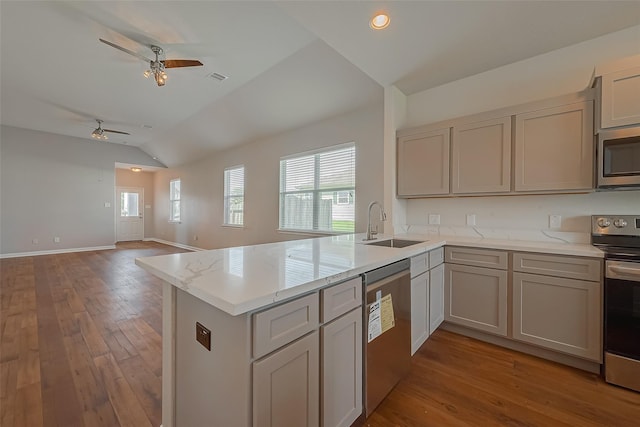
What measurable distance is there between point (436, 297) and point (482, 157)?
4.87 ft

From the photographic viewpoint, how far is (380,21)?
6.94ft

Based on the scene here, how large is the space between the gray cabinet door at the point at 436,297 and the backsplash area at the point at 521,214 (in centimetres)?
75

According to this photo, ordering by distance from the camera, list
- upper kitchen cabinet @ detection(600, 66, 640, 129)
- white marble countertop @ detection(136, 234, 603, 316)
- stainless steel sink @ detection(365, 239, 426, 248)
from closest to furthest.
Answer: white marble countertop @ detection(136, 234, 603, 316) < upper kitchen cabinet @ detection(600, 66, 640, 129) < stainless steel sink @ detection(365, 239, 426, 248)

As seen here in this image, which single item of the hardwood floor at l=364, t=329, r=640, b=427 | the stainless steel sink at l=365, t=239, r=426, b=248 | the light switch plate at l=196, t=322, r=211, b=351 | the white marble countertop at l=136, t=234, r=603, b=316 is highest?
the white marble countertop at l=136, t=234, r=603, b=316

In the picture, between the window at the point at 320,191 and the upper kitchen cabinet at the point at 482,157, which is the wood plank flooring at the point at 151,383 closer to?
the upper kitchen cabinet at the point at 482,157

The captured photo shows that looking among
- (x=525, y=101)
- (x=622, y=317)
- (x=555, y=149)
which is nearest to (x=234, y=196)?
(x=525, y=101)

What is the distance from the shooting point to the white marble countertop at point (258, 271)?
2.85 feet

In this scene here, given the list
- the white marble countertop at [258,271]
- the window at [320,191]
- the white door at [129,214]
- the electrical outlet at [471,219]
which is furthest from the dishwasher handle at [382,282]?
the white door at [129,214]

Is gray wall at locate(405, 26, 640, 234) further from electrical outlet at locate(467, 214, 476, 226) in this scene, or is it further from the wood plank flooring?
the wood plank flooring

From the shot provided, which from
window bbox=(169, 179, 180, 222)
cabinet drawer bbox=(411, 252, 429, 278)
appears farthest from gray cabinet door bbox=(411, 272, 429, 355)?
window bbox=(169, 179, 180, 222)

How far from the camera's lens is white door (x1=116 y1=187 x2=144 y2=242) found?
360 inches

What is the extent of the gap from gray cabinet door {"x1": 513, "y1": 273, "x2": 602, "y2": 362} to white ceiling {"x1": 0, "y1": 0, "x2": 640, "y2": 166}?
6.95 feet

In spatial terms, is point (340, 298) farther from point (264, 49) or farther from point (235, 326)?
point (264, 49)

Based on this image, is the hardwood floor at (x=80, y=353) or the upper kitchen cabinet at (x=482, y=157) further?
the upper kitchen cabinet at (x=482, y=157)
